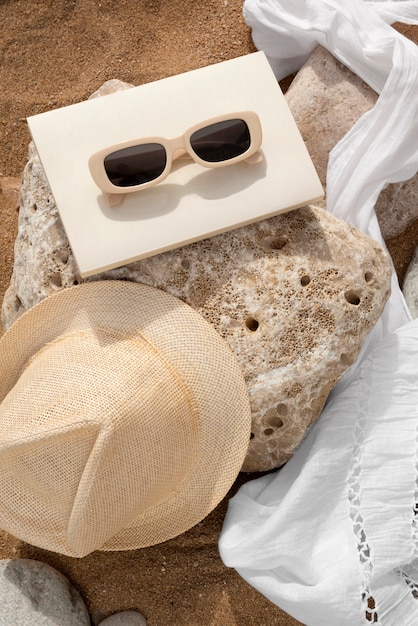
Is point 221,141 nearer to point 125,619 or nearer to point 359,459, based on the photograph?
point 359,459

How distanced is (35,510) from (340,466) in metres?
0.85

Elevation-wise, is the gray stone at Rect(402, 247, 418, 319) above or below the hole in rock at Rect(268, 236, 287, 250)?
below

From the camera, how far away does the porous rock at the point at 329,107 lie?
2051 millimetres

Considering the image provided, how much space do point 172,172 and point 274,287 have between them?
405 mm

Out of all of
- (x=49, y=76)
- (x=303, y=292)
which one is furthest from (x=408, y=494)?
(x=49, y=76)

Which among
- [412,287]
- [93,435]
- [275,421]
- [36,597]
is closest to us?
[93,435]

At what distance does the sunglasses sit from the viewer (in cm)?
153

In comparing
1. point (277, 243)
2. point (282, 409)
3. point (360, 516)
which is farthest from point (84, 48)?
point (360, 516)

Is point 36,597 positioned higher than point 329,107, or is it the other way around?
point 329,107

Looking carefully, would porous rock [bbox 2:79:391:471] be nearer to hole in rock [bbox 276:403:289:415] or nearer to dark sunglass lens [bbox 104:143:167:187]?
hole in rock [bbox 276:403:289:415]

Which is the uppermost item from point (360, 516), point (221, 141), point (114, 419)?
point (221, 141)

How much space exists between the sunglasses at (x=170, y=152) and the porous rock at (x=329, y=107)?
55 cm

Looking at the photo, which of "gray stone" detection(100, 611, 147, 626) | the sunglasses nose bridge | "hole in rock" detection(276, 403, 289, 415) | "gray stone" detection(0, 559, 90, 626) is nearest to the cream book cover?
the sunglasses nose bridge

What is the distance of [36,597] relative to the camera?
1.98 m
